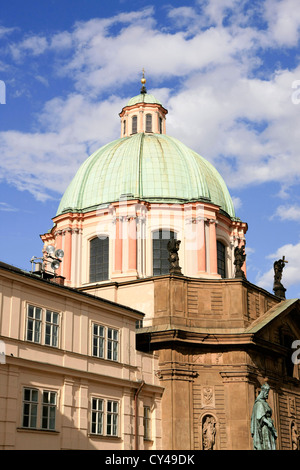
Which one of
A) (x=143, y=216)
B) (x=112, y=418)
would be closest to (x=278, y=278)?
(x=143, y=216)

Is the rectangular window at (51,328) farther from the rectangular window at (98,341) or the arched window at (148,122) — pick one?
the arched window at (148,122)

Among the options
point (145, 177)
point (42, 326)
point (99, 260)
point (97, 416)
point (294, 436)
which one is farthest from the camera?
point (145, 177)

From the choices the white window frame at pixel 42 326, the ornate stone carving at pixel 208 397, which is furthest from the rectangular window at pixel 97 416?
the ornate stone carving at pixel 208 397

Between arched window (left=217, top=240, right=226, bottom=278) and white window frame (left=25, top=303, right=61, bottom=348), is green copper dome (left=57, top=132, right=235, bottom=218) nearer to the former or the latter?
arched window (left=217, top=240, right=226, bottom=278)

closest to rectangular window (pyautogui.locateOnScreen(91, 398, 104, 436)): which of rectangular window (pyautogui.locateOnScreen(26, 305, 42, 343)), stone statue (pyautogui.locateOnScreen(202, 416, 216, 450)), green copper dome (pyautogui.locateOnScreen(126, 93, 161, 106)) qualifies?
rectangular window (pyautogui.locateOnScreen(26, 305, 42, 343))

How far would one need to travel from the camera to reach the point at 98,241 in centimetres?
5366

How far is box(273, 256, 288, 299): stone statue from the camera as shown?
5281 centimetres

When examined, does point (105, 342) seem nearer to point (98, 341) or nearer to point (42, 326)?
point (98, 341)

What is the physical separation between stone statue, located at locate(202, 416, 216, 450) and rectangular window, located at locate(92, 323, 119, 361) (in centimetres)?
796

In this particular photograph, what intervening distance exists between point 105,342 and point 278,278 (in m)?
19.6

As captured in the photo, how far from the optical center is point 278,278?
53469 mm

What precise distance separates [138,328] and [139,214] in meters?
10.6

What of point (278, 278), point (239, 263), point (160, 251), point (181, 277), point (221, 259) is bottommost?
point (181, 277)
